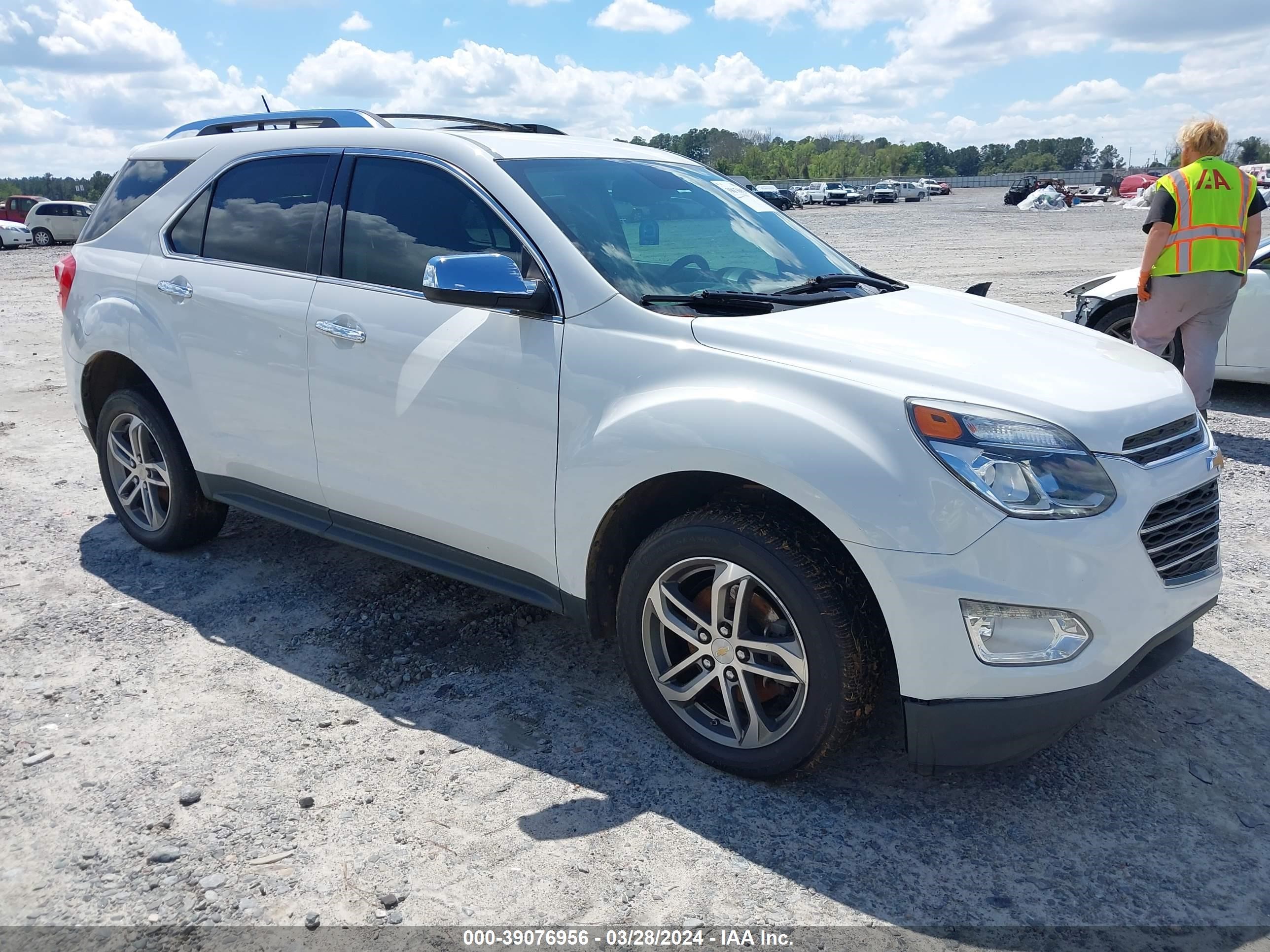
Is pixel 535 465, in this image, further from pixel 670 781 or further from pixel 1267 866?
pixel 1267 866

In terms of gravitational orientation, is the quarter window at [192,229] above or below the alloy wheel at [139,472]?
above

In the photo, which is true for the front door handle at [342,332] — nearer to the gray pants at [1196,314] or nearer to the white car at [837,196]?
the gray pants at [1196,314]

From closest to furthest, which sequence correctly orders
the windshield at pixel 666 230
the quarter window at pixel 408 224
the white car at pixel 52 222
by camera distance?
the windshield at pixel 666 230, the quarter window at pixel 408 224, the white car at pixel 52 222

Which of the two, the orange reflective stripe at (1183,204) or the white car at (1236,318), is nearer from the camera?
the orange reflective stripe at (1183,204)

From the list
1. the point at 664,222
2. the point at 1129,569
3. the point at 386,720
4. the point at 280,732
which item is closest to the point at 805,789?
the point at 1129,569

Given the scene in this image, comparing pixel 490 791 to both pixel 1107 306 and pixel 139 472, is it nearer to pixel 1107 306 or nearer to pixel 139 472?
pixel 139 472

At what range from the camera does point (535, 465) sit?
11.0ft

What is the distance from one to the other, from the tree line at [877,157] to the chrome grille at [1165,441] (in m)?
141

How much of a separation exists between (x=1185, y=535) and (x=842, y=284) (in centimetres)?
151

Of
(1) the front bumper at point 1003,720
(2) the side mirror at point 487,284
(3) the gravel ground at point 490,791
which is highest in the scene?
(2) the side mirror at point 487,284

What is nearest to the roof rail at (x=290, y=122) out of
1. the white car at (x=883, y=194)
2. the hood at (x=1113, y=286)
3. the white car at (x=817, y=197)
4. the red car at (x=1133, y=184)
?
the hood at (x=1113, y=286)

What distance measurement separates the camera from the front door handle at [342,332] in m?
3.77

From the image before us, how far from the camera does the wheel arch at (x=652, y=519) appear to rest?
2.95 meters

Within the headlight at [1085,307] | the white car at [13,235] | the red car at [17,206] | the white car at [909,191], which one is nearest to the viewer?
the headlight at [1085,307]
